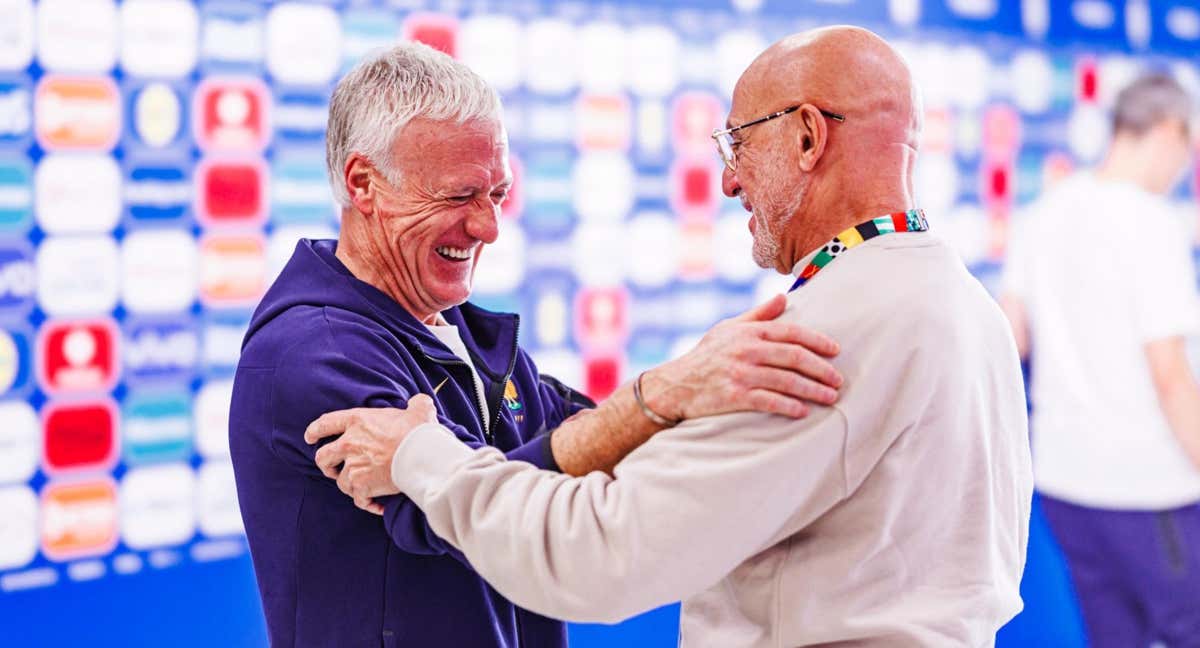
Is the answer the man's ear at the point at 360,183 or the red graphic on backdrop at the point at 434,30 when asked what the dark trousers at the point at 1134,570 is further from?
the man's ear at the point at 360,183

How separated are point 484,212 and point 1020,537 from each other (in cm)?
83

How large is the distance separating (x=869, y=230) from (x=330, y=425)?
68cm

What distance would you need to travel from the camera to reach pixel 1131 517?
314cm

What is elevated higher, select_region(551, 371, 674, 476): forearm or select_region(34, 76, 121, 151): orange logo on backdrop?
select_region(34, 76, 121, 151): orange logo on backdrop

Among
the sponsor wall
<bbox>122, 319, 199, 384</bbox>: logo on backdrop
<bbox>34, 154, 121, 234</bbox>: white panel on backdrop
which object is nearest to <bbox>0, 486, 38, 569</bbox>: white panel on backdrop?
the sponsor wall

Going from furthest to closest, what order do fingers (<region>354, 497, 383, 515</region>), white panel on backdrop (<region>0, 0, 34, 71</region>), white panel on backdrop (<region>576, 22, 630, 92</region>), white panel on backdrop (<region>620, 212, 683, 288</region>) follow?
white panel on backdrop (<region>620, 212, 683, 288</region>) < white panel on backdrop (<region>576, 22, 630, 92</region>) < white panel on backdrop (<region>0, 0, 34, 71</region>) < fingers (<region>354, 497, 383, 515</region>)

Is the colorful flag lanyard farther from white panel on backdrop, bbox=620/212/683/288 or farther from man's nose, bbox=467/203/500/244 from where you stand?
white panel on backdrop, bbox=620/212/683/288

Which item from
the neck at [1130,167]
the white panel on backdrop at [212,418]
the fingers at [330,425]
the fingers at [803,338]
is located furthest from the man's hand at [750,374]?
the neck at [1130,167]

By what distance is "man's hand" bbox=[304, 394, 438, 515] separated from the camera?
4.79 ft

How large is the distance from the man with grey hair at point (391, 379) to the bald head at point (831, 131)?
19cm

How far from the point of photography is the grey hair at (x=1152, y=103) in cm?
320

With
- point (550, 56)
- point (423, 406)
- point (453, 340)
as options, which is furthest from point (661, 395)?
point (550, 56)

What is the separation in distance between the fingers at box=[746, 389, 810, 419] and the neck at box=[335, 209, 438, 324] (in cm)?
63

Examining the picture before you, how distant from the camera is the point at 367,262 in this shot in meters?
1.76
